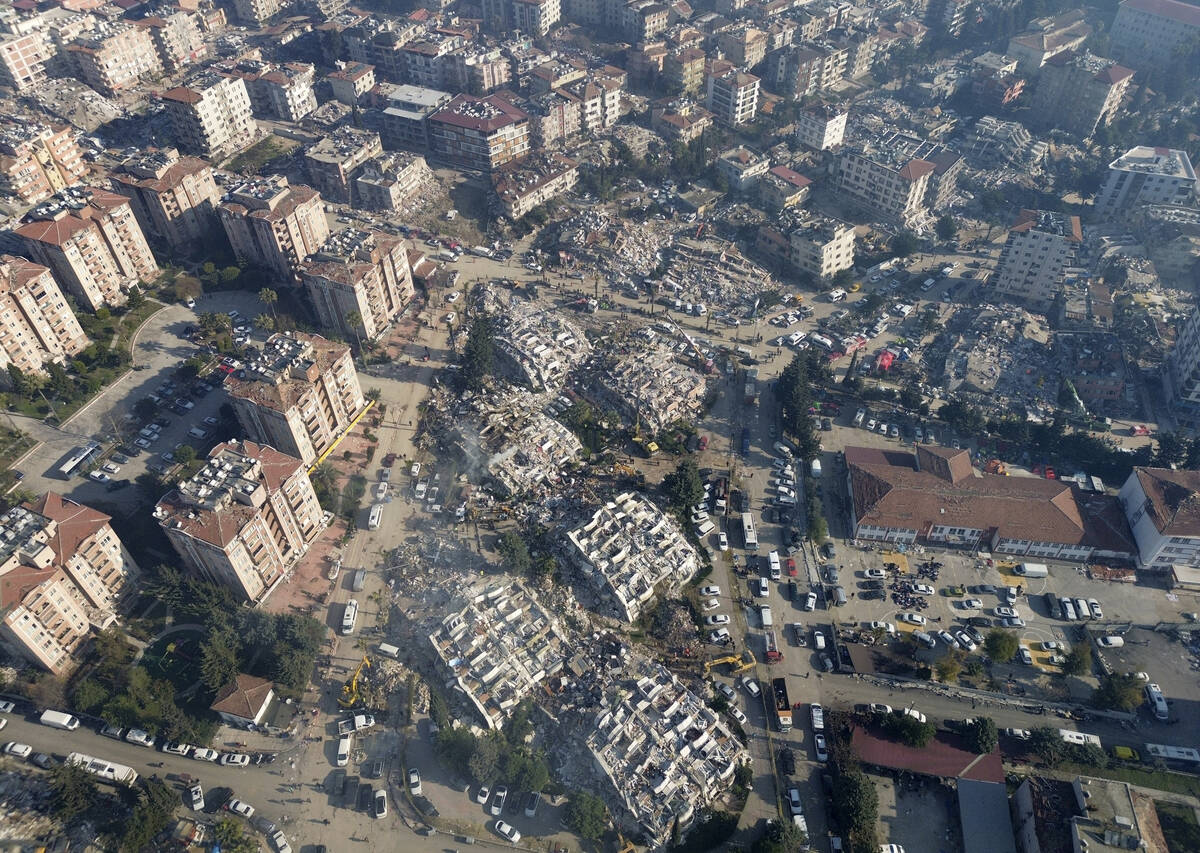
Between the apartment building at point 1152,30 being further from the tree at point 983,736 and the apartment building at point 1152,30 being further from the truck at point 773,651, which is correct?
the truck at point 773,651

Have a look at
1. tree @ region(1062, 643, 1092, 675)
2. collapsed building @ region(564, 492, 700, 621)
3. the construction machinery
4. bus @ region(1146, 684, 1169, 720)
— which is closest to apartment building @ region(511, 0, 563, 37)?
collapsed building @ region(564, 492, 700, 621)

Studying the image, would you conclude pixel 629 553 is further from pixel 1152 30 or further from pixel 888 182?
pixel 1152 30

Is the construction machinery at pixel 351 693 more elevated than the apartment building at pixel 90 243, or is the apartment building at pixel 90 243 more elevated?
the apartment building at pixel 90 243

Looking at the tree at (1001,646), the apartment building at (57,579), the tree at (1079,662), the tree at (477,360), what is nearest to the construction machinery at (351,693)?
the apartment building at (57,579)

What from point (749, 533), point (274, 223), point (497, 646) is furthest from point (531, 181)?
point (497, 646)

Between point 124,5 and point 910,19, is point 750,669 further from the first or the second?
point 124,5

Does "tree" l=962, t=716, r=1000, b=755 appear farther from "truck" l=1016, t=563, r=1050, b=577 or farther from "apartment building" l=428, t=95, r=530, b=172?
"apartment building" l=428, t=95, r=530, b=172

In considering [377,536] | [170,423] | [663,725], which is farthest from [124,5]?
[663,725]

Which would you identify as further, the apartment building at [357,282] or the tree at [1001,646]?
the apartment building at [357,282]

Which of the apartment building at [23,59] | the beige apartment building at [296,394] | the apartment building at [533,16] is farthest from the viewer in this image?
the apartment building at [533,16]
